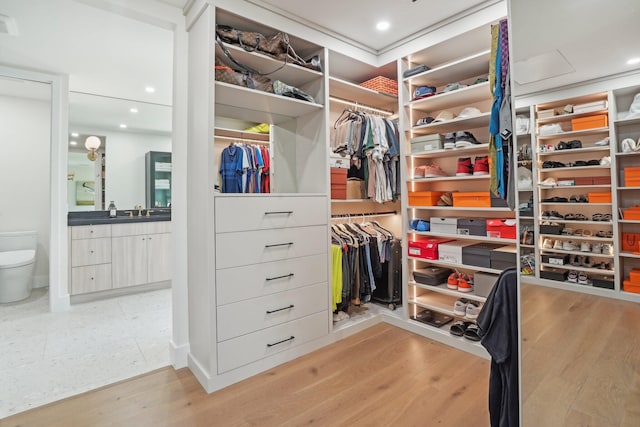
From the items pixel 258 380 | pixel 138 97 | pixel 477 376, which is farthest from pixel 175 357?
pixel 138 97

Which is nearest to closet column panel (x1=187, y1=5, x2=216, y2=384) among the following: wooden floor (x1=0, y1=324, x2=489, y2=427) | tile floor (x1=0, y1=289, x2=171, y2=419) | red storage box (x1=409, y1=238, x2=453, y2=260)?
wooden floor (x1=0, y1=324, x2=489, y2=427)

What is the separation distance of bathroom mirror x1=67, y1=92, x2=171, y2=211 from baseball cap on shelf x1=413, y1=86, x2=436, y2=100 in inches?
132

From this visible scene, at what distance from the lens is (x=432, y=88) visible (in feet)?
8.83

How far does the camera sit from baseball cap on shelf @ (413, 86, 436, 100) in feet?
8.70

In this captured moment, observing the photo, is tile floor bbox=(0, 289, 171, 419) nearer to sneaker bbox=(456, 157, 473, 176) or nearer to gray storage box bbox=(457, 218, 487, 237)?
gray storage box bbox=(457, 218, 487, 237)

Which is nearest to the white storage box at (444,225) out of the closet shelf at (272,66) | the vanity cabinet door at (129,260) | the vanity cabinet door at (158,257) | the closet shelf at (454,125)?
the closet shelf at (454,125)

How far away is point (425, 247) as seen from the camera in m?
2.68

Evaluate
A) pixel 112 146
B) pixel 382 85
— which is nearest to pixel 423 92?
pixel 382 85

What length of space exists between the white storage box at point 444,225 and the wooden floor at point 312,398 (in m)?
0.94

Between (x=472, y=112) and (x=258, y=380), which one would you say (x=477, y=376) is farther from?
(x=472, y=112)

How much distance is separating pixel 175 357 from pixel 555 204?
7.70 feet

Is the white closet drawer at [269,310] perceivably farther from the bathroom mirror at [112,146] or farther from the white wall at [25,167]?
the white wall at [25,167]

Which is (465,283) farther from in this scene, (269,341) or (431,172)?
(269,341)

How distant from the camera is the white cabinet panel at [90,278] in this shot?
3.56m
